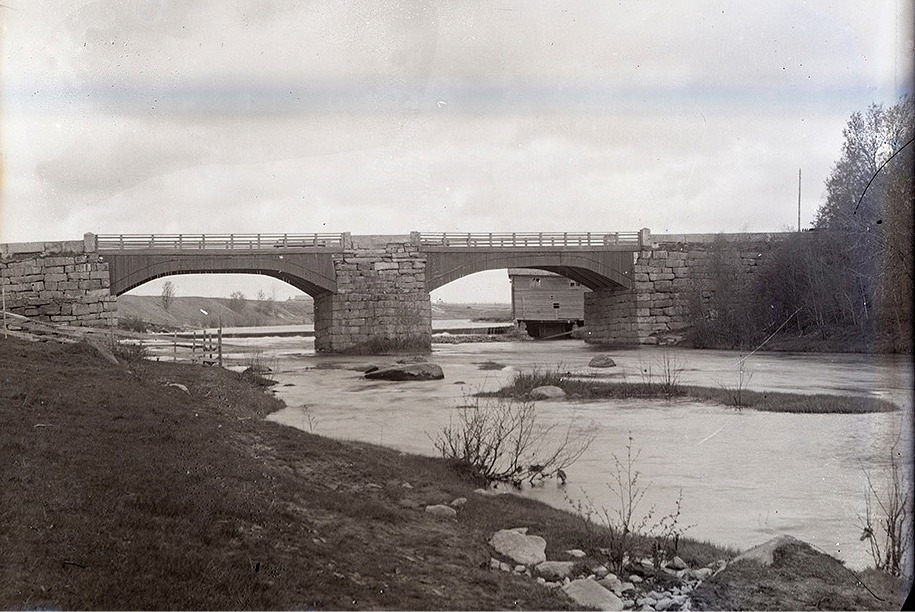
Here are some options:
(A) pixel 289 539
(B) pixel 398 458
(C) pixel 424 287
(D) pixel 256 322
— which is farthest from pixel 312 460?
(D) pixel 256 322

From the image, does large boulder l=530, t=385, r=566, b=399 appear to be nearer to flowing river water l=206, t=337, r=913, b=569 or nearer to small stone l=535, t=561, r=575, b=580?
flowing river water l=206, t=337, r=913, b=569

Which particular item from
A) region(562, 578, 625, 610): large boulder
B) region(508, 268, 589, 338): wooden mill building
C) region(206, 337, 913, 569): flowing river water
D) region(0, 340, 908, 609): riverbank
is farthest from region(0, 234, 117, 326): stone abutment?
region(562, 578, 625, 610): large boulder

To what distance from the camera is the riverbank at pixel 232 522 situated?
6.64 m

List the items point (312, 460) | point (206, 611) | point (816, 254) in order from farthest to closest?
point (816, 254)
point (312, 460)
point (206, 611)

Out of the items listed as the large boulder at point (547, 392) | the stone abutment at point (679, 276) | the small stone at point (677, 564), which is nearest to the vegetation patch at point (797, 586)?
the small stone at point (677, 564)

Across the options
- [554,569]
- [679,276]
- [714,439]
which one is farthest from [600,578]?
[679,276]

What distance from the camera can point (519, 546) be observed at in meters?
9.12

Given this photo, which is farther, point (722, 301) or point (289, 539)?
point (722, 301)

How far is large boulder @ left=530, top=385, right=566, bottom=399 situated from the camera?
2242 cm

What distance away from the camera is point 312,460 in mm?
12695

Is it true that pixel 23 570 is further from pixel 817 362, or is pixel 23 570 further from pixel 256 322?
pixel 256 322

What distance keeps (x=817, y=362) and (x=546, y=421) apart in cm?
2057

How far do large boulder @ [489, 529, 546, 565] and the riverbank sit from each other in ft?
0.53

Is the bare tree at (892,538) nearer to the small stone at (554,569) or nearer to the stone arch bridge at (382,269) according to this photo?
the small stone at (554,569)
